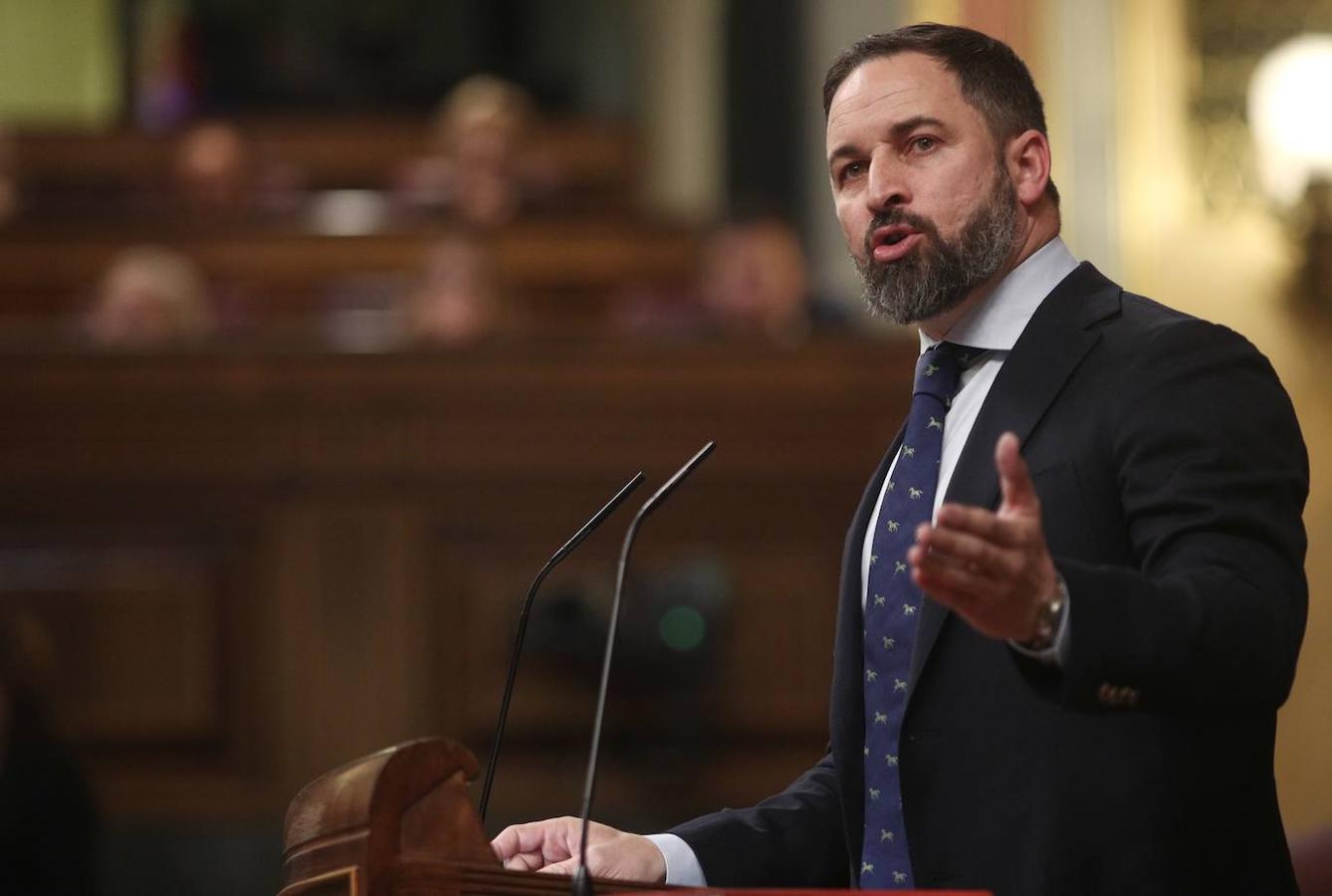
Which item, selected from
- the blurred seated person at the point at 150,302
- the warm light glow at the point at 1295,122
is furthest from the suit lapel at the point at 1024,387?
the warm light glow at the point at 1295,122

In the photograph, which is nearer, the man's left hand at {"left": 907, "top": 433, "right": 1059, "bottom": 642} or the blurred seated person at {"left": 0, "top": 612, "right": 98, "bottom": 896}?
the man's left hand at {"left": 907, "top": 433, "right": 1059, "bottom": 642}

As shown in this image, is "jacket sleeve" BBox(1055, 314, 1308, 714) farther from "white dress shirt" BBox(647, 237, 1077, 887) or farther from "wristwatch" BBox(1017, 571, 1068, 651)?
"white dress shirt" BBox(647, 237, 1077, 887)

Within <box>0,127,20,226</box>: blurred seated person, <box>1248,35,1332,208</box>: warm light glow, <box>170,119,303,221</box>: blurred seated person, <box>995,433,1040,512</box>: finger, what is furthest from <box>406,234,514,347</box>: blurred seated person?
<box>995,433,1040,512</box>: finger

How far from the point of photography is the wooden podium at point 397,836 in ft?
4.63

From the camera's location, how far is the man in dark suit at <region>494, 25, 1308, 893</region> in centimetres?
137

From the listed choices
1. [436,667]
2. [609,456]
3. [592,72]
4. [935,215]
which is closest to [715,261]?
[609,456]

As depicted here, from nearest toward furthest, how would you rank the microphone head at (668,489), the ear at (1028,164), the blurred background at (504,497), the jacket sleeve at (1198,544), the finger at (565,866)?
the jacket sleeve at (1198,544), the microphone head at (668,489), the finger at (565,866), the ear at (1028,164), the blurred background at (504,497)

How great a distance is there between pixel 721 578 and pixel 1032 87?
2.69 meters

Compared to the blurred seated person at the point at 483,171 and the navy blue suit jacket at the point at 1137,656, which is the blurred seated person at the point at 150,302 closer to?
the blurred seated person at the point at 483,171

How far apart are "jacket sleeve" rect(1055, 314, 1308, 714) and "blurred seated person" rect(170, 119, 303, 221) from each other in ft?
18.7

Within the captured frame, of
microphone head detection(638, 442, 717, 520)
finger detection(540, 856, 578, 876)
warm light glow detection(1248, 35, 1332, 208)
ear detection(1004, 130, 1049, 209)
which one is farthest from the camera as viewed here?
warm light glow detection(1248, 35, 1332, 208)

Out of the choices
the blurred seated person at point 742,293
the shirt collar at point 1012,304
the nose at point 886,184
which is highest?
the nose at point 886,184

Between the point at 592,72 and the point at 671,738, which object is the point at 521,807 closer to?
the point at 671,738

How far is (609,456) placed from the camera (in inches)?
177
